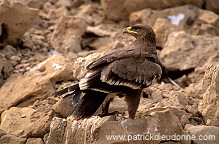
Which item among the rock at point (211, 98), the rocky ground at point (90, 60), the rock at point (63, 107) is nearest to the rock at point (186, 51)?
the rocky ground at point (90, 60)

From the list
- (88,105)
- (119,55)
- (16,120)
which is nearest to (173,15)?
(119,55)

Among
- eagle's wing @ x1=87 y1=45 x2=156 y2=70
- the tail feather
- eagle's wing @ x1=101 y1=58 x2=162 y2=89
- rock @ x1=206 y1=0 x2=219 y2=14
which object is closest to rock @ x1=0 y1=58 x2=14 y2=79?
eagle's wing @ x1=87 y1=45 x2=156 y2=70

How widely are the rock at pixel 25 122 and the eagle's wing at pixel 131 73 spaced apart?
127cm

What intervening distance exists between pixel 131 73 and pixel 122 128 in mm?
827

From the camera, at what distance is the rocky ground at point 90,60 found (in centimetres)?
675

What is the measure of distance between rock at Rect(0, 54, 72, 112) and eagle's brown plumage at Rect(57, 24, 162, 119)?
70.6 inches

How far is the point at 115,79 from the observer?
6.60 m

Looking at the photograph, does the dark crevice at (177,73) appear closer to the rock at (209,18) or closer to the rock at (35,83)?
the rock at (35,83)

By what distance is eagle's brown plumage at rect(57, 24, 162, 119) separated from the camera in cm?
653

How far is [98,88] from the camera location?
6.50 m

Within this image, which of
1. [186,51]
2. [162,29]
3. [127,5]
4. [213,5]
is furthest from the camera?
[213,5]

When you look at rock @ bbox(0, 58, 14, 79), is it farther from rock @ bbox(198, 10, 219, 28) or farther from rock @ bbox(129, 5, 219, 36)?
rock @ bbox(198, 10, 219, 28)

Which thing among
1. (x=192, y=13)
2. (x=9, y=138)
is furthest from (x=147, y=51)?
(x=192, y=13)

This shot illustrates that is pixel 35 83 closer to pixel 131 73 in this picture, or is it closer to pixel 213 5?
pixel 131 73
